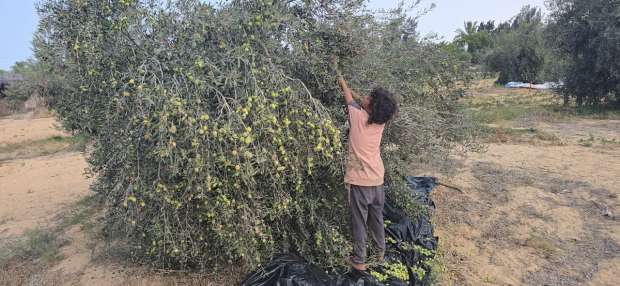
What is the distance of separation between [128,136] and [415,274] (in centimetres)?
257

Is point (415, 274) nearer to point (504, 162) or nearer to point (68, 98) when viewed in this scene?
point (68, 98)

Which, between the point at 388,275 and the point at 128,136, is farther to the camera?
the point at 388,275

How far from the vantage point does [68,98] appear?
3484 millimetres

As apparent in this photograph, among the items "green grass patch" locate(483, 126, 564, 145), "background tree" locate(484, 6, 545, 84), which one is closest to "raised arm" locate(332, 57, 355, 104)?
"green grass patch" locate(483, 126, 564, 145)

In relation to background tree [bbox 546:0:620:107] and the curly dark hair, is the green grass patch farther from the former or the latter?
the curly dark hair

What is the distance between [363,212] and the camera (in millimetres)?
3303

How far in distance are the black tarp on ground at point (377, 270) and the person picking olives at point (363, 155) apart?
0.84 ft

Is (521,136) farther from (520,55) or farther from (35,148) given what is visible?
(520,55)

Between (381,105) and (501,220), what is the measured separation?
3.05m

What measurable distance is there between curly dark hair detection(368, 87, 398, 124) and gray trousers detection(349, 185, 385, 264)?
56cm

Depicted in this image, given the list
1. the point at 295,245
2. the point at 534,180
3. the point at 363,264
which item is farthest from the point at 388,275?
the point at 534,180

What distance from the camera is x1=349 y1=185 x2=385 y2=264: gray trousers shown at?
325cm

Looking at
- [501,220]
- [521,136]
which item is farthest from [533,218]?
[521,136]

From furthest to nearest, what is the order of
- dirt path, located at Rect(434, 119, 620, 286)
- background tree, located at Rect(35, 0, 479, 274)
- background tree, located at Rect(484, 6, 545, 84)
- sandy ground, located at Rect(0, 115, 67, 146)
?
1. background tree, located at Rect(484, 6, 545, 84)
2. sandy ground, located at Rect(0, 115, 67, 146)
3. dirt path, located at Rect(434, 119, 620, 286)
4. background tree, located at Rect(35, 0, 479, 274)
